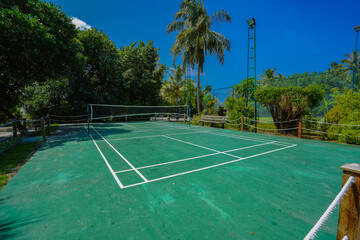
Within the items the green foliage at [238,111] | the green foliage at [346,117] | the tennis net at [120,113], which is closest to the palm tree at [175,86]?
the tennis net at [120,113]

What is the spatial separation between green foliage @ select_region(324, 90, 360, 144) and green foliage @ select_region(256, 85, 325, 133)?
1.01m

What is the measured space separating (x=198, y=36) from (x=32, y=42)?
1407 centimetres

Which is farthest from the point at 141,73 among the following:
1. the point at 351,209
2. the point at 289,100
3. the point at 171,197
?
the point at 351,209

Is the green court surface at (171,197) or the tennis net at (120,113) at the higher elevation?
the tennis net at (120,113)

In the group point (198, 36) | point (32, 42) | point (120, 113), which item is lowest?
point (120, 113)

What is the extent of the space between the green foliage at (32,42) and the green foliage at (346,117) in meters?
15.7

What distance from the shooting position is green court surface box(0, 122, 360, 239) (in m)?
2.44

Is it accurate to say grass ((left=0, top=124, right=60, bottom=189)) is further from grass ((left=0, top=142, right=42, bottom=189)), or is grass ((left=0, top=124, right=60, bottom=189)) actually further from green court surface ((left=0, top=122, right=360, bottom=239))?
green court surface ((left=0, top=122, right=360, bottom=239))

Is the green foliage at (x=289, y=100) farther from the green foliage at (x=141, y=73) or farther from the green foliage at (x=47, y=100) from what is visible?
the green foliage at (x=47, y=100)

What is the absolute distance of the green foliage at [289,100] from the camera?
31.7 feet

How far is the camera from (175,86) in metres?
34.4

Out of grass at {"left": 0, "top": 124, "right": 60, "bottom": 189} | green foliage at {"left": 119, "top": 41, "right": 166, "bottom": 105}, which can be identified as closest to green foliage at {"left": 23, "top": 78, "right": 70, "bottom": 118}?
green foliage at {"left": 119, "top": 41, "right": 166, "bottom": 105}

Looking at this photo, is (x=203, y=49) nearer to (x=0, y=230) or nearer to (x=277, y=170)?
(x=277, y=170)

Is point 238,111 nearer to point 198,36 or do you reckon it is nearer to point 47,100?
point 198,36
